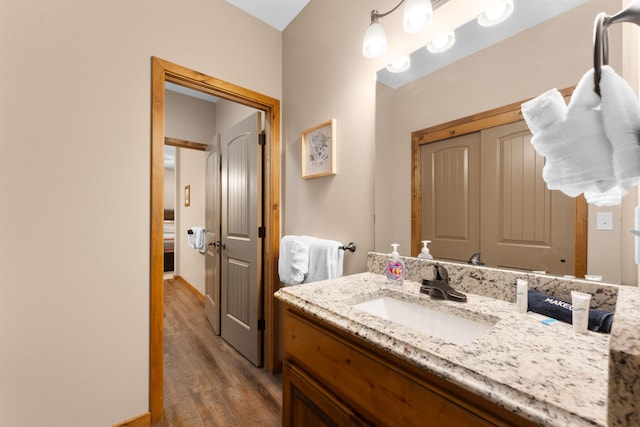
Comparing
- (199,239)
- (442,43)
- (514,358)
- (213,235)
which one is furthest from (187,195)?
(514,358)

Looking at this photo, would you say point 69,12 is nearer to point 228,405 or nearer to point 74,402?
point 74,402

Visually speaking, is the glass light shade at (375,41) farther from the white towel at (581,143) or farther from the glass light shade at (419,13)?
the white towel at (581,143)

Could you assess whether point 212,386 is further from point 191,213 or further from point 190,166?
point 190,166

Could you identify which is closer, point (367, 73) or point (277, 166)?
point (367, 73)

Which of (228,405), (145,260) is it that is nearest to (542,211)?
(145,260)

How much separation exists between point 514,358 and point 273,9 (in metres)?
2.30

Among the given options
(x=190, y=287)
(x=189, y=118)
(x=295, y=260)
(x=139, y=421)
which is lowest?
(x=190, y=287)

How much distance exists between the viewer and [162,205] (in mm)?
1489

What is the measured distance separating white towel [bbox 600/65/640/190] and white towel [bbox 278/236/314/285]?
133cm

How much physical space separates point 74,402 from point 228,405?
2.48 ft

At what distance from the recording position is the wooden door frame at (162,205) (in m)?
1.47

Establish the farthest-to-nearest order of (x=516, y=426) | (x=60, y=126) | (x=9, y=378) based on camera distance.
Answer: (x=60, y=126) < (x=9, y=378) < (x=516, y=426)

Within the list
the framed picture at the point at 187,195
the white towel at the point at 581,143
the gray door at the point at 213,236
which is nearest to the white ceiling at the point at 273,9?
the gray door at the point at 213,236

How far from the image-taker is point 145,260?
4.78 ft
